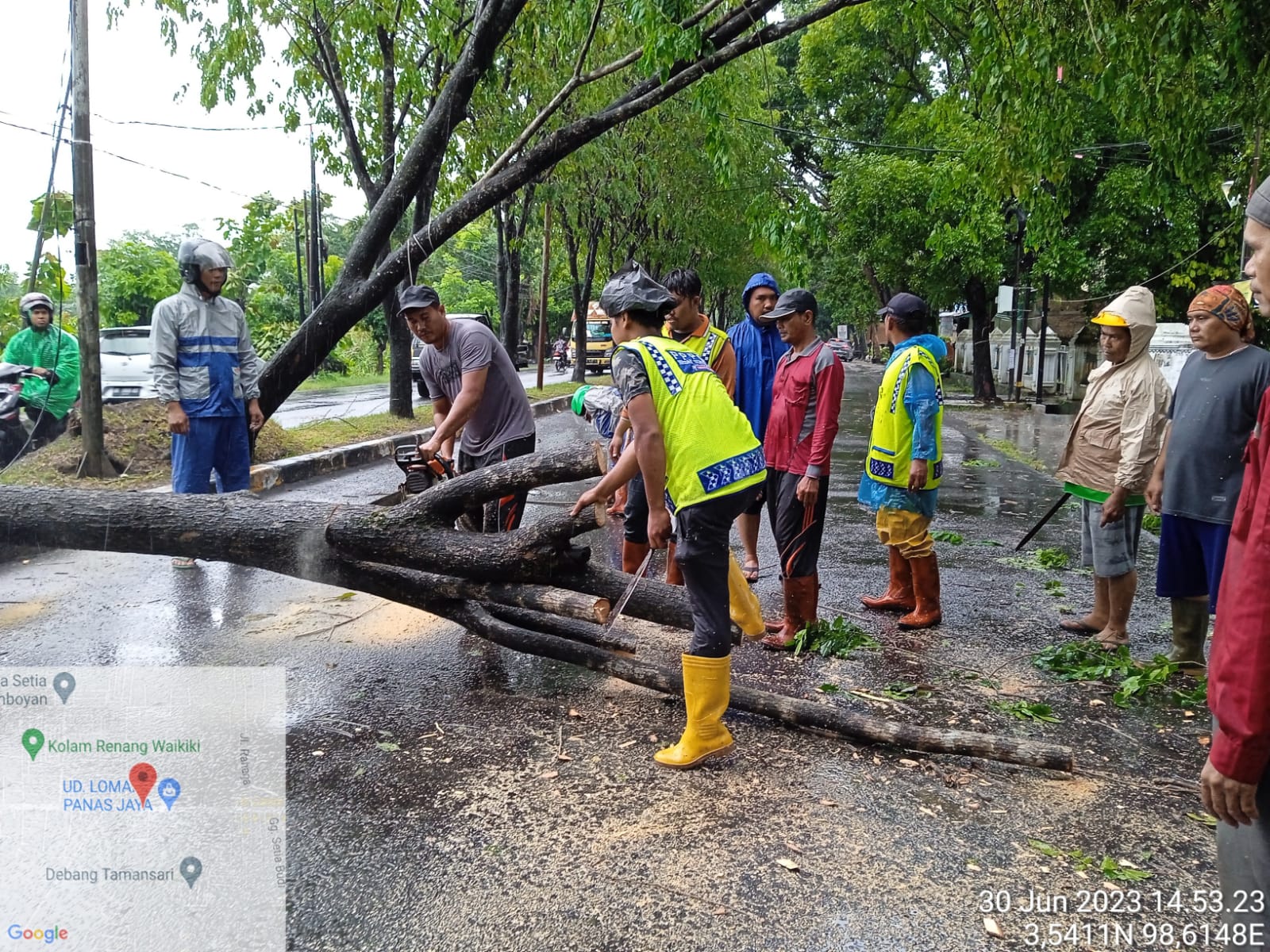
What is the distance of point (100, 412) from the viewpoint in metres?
8.34

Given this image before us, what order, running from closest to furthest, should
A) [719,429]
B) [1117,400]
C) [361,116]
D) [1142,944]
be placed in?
[1142,944] < [719,429] < [1117,400] < [361,116]

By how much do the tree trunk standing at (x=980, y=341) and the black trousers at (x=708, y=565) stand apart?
20.8m

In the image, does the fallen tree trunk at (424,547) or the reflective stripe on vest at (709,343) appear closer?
the fallen tree trunk at (424,547)

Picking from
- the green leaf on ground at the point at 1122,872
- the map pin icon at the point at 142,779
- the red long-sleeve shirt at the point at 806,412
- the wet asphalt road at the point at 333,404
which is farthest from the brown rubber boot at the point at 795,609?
the wet asphalt road at the point at 333,404

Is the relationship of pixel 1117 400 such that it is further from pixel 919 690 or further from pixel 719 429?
pixel 719 429

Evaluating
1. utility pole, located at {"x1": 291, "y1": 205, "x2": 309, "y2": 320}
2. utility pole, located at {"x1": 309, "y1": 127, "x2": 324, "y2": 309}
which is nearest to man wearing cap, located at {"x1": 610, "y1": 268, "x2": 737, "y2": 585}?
utility pole, located at {"x1": 309, "y1": 127, "x2": 324, "y2": 309}

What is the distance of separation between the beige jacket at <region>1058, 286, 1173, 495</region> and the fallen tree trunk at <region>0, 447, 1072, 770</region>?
2373 millimetres

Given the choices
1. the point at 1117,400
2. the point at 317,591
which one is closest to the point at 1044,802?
the point at 1117,400

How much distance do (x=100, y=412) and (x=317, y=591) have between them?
13.4 ft

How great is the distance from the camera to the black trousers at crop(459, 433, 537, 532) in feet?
16.4

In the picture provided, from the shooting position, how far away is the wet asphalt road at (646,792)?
2.54 m

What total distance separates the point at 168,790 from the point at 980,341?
2278 centimetres
